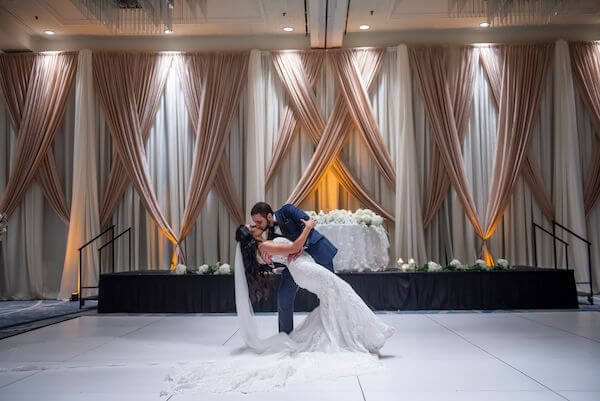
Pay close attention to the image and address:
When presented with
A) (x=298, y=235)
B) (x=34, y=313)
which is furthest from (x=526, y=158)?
(x=34, y=313)

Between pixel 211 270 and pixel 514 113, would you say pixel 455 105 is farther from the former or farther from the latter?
pixel 211 270

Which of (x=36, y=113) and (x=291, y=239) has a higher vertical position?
(x=36, y=113)

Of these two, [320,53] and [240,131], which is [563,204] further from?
[240,131]

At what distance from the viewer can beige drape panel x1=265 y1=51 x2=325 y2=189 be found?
1138 cm

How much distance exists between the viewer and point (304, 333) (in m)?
5.32

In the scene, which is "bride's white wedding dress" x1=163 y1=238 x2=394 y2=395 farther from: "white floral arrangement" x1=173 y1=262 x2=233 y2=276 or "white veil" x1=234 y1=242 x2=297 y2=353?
"white floral arrangement" x1=173 y1=262 x2=233 y2=276

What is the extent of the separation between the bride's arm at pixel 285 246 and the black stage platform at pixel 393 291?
3329 mm

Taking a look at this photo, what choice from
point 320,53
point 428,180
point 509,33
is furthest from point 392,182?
point 509,33

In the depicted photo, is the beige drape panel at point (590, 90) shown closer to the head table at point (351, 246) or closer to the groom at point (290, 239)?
the head table at point (351, 246)

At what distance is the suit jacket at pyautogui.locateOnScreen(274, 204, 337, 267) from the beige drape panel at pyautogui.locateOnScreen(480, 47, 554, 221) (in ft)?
22.7

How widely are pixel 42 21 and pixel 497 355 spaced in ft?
31.2

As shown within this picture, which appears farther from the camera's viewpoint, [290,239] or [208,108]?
[208,108]

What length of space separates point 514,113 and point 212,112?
18.2 feet

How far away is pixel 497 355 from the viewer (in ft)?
16.9
